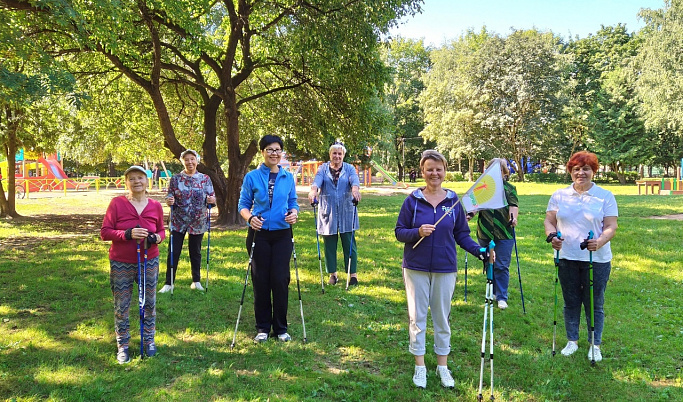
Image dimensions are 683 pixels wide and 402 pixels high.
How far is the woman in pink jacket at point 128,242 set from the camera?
14.0ft

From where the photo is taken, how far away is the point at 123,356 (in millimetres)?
4340

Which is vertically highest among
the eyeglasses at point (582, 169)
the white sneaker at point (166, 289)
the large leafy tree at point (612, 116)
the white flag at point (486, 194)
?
the large leafy tree at point (612, 116)

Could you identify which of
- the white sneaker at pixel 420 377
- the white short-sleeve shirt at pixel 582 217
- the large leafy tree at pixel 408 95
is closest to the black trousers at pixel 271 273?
the white sneaker at pixel 420 377

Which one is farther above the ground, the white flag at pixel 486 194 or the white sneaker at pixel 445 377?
the white flag at pixel 486 194

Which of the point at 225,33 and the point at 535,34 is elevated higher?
the point at 535,34

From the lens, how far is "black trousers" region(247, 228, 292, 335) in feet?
15.7

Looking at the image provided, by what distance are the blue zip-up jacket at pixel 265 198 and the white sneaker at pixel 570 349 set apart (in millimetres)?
3140

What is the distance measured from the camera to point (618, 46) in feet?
143

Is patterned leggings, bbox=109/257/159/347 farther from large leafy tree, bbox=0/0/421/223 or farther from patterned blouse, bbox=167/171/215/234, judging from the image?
large leafy tree, bbox=0/0/421/223

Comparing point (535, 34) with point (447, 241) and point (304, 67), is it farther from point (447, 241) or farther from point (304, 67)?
point (447, 241)

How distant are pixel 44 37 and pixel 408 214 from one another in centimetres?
973

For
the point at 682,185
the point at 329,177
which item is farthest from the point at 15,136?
the point at 682,185

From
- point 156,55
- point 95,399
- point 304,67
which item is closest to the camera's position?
point 95,399

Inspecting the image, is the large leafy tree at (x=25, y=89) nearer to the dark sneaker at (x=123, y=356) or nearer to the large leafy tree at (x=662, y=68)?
the dark sneaker at (x=123, y=356)
